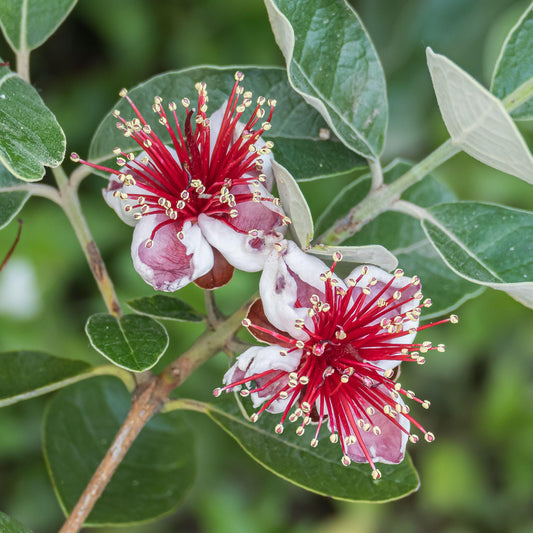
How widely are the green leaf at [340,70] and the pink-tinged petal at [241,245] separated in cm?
20

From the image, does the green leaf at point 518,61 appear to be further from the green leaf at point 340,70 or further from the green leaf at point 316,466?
the green leaf at point 316,466

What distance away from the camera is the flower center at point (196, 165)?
98 cm

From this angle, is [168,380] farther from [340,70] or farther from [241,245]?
[340,70]

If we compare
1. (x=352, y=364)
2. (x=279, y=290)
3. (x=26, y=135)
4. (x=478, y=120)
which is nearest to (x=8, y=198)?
(x=26, y=135)

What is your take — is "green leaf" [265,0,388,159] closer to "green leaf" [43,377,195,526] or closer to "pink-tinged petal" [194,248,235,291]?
"pink-tinged petal" [194,248,235,291]


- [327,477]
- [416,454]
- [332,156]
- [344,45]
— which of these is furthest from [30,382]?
[416,454]

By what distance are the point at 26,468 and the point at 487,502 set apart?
5.72 feet

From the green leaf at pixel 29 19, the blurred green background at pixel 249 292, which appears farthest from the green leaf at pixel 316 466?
the blurred green background at pixel 249 292

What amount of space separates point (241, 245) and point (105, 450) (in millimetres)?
666

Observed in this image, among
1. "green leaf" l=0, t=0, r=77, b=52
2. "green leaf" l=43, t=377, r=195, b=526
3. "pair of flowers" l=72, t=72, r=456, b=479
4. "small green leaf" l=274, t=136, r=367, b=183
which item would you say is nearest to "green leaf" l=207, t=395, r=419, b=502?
"pair of flowers" l=72, t=72, r=456, b=479

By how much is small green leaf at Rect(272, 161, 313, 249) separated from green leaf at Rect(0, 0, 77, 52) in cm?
49

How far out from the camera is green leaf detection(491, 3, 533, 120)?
0.98m

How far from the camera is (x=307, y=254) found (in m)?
0.95

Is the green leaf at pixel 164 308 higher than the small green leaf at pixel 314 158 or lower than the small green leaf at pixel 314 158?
lower
